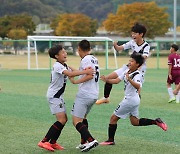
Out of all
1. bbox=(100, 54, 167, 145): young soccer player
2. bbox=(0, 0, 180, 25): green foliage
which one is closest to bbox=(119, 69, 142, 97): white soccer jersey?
bbox=(100, 54, 167, 145): young soccer player

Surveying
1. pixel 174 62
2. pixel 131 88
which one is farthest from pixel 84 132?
pixel 174 62

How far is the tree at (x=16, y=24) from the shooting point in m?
70.9

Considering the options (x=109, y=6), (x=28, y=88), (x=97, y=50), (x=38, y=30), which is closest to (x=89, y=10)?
(x=109, y=6)

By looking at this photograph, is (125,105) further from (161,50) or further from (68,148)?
(161,50)

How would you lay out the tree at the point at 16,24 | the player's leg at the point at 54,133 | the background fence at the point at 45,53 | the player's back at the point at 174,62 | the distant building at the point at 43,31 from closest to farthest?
the player's leg at the point at 54,133 → the player's back at the point at 174,62 → the background fence at the point at 45,53 → the tree at the point at 16,24 → the distant building at the point at 43,31

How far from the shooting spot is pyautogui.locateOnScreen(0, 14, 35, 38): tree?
233ft

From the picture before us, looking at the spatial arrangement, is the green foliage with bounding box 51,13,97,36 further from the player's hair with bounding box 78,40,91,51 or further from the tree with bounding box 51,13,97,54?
the player's hair with bounding box 78,40,91,51

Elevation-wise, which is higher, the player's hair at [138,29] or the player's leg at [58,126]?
the player's hair at [138,29]

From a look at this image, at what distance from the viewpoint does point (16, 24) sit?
233 feet

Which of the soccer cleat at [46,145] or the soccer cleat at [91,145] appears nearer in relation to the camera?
the soccer cleat at [91,145]

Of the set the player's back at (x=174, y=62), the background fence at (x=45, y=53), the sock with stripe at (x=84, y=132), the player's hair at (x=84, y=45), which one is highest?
the player's hair at (x=84, y=45)

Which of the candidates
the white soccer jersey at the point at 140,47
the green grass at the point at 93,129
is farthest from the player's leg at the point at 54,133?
the white soccer jersey at the point at 140,47

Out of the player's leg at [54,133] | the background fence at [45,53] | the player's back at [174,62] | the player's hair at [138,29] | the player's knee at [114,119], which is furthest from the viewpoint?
the background fence at [45,53]

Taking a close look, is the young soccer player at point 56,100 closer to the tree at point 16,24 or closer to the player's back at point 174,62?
the player's back at point 174,62
